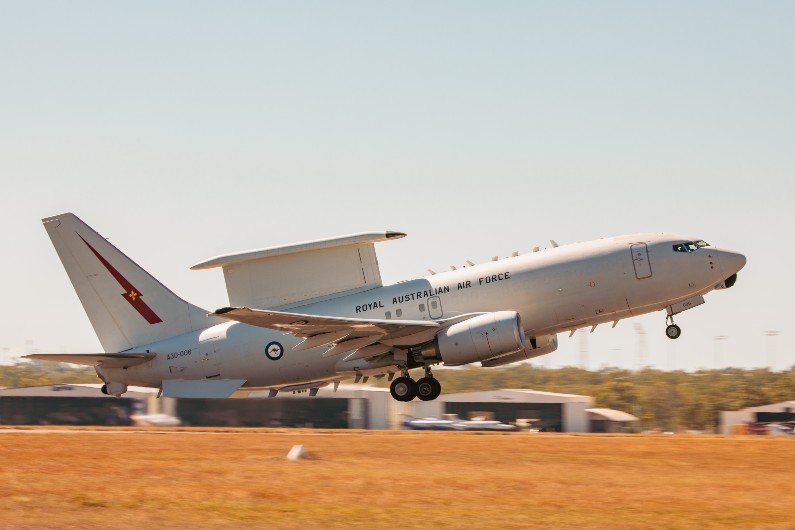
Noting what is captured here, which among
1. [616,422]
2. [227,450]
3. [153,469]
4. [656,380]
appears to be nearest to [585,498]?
[153,469]

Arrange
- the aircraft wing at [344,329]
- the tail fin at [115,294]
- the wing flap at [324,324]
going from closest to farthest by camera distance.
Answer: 1. the wing flap at [324,324]
2. the aircraft wing at [344,329]
3. the tail fin at [115,294]

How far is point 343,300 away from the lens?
142ft

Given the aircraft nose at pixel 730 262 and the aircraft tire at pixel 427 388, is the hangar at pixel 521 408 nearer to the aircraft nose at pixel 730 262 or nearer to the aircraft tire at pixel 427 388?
the aircraft tire at pixel 427 388

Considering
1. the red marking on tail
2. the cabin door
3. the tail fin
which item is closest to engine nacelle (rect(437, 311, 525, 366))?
the cabin door

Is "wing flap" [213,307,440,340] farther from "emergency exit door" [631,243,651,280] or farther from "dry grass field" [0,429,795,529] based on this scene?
"emergency exit door" [631,243,651,280]

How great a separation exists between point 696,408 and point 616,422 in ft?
83.0

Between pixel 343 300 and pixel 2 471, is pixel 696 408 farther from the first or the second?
pixel 2 471

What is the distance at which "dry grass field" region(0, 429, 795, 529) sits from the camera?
79.7 feet

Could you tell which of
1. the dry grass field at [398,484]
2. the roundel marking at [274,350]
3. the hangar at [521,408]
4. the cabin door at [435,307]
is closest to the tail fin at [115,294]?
the roundel marking at [274,350]

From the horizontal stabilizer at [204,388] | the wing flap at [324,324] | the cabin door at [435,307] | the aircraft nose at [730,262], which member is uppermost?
the aircraft nose at [730,262]

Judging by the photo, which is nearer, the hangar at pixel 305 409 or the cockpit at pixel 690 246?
the cockpit at pixel 690 246

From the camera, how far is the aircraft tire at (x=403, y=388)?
4319 centimetres

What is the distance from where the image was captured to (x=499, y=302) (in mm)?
40625

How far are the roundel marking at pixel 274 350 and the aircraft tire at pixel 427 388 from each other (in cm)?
549
